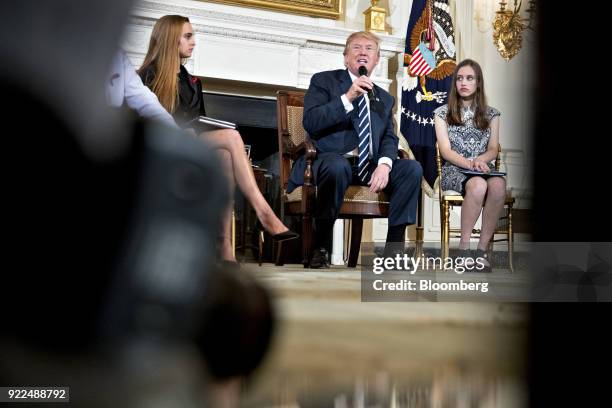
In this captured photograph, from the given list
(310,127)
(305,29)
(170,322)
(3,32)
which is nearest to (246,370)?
(170,322)

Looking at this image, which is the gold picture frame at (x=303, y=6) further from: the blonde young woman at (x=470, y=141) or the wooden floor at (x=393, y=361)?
the wooden floor at (x=393, y=361)

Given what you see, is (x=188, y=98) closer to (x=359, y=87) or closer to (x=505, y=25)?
(x=359, y=87)

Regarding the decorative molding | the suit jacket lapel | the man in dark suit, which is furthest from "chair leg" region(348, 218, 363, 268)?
the decorative molding

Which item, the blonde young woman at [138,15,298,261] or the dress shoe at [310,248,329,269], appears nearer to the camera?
the blonde young woman at [138,15,298,261]

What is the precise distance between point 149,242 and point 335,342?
1.05 ft

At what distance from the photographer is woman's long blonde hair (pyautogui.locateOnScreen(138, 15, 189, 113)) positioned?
1494 millimetres

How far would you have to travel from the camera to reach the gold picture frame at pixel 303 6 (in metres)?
3.32

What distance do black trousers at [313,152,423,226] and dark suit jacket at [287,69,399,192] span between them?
6cm

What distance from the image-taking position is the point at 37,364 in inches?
9.1

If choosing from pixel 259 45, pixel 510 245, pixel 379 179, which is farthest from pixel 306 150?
pixel 259 45

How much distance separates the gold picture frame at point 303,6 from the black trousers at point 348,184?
151 cm

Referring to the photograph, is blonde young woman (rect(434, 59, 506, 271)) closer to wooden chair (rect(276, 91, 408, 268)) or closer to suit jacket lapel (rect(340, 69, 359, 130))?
wooden chair (rect(276, 91, 408, 268))

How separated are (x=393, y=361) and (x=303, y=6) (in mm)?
3238

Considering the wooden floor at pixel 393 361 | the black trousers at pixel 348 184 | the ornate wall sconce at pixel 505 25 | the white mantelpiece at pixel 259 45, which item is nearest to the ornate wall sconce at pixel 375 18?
the white mantelpiece at pixel 259 45
